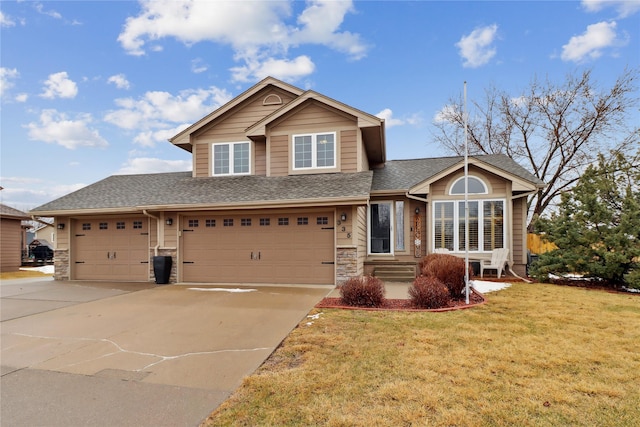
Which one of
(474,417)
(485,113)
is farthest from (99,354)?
(485,113)

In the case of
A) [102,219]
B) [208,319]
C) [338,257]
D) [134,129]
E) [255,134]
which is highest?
[134,129]

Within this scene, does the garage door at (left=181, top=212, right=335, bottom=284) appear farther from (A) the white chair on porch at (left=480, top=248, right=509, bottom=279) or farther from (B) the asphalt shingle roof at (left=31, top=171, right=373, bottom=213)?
(A) the white chair on porch at (left=480, top=248, right=509, bottom=279)

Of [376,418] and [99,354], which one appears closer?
[376,418]

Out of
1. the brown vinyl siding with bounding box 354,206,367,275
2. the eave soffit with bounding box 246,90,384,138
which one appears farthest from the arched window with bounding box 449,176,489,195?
the eave soffit with bounding box 246,90,384,138

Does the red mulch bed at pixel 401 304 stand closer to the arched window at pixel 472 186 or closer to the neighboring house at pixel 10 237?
the arched window at pixel 472 186

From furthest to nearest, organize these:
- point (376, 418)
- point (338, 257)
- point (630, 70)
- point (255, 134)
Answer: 1. point (630, 70)
2. point (255, 134)
3. point (338, 257)
4. point (376, 418)

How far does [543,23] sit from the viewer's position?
13.9 metres

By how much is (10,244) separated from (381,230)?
61.9 ft

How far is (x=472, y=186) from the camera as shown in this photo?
1143 centimetres

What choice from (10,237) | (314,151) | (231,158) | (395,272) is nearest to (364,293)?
(395,272)

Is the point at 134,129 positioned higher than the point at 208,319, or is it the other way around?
the point at 134,129

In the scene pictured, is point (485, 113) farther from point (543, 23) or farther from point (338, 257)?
point (338, 257)

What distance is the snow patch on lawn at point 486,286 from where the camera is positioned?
874 cm

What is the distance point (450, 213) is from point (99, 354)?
34.3ft
